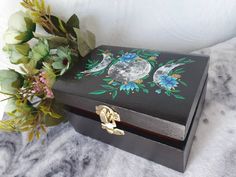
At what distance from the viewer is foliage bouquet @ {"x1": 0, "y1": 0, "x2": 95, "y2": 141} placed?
1.98 ft

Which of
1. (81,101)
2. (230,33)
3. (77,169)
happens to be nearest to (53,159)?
(77,169)

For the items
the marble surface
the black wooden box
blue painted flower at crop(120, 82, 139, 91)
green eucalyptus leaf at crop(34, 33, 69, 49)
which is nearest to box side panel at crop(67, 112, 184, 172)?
the black wooden box

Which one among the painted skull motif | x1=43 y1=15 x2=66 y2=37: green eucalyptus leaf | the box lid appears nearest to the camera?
the box lid

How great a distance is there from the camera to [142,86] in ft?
1.67

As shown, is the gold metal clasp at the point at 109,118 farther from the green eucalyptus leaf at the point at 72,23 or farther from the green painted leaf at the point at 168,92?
the green eucalyptus leaf at the point at 72,23

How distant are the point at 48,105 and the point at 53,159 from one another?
0.53ft

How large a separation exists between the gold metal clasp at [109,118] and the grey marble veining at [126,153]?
10 cm

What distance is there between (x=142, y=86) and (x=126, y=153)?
0.69ft

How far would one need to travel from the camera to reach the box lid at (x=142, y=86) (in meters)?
0.44

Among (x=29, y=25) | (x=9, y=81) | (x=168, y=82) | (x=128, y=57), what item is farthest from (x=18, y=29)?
(x=168, y=82)

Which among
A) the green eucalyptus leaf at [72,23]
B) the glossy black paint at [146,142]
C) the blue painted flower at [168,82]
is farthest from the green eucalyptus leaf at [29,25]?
the blue painted flower at [168,82]

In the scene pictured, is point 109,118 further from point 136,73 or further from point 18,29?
point 18,29

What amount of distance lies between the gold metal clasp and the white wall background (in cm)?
39

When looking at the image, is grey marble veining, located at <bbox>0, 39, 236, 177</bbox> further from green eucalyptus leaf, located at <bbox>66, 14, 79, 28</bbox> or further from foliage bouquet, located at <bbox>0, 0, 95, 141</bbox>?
green eucalyptus leaf, located at <bbox>66, 14, 79, 28</bbox>
